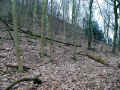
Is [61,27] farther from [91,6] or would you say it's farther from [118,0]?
[118,0]

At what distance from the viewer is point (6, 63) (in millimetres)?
7086

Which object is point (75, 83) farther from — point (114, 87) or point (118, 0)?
point (118, 0)

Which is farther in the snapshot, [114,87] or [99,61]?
[99,61]

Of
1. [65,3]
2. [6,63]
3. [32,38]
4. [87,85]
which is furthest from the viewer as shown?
[65,3]

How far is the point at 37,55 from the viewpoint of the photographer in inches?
361

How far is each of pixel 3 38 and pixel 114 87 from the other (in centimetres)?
927

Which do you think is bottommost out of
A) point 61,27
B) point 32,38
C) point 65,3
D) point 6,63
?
point 6,63

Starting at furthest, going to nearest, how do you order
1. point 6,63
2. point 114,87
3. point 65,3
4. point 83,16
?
point 83,16, point 65,3, point 6,63, point 114,87

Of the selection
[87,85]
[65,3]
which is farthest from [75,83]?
[65,3]

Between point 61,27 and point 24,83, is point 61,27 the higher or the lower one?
the higher one

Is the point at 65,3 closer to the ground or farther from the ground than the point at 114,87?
farther from the ground

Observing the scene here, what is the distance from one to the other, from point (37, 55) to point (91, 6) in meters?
9.31

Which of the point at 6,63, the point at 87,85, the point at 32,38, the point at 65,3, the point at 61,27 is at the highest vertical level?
the point at 65,3

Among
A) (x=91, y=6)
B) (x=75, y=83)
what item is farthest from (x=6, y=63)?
(x=91, y=6)
